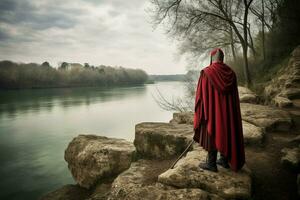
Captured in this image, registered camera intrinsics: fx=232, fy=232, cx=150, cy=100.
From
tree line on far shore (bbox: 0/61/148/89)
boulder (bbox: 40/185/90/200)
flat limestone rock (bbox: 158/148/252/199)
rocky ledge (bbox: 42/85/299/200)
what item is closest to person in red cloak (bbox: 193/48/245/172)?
flat limestone rock (bbox: 158/148/252/199)

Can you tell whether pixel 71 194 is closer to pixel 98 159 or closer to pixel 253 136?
pixel 98 159

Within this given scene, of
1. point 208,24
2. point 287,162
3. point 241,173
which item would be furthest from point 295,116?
point 208,24

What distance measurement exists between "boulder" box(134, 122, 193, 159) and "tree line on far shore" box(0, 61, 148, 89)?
8544 centimetres

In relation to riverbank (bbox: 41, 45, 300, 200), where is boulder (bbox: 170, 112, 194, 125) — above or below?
above

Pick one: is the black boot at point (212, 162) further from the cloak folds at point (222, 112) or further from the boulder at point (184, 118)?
the boulder at point (184, 118)

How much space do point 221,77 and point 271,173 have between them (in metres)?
2.02

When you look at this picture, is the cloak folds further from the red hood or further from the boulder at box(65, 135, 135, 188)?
the boulder at box(65, 135, 135, 188)

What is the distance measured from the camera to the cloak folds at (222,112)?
357 cm

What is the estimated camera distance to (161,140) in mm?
5594

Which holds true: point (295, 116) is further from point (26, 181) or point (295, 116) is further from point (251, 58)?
point (251, 58)

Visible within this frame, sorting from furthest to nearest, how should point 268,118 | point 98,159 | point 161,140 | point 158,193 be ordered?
1. point 268,118
2. point 98,159
3. point 161,140
4. point 158,193

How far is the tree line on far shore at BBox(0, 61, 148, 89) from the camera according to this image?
7989 cm

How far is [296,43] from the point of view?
42.4 feet

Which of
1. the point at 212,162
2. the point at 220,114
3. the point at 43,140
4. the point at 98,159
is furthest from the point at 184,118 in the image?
the point at 43,140
